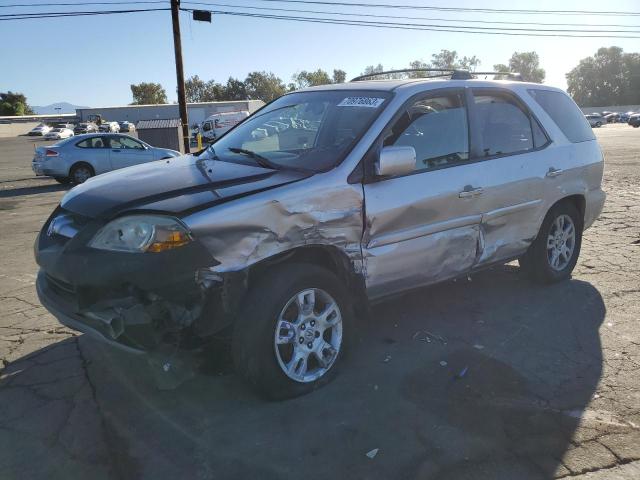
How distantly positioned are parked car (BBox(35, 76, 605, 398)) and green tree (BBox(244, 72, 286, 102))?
112 meters

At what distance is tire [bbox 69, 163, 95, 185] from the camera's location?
15.1 m

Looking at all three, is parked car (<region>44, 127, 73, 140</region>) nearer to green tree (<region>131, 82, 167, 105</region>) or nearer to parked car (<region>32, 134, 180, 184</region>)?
parked car (<region>32, 134, 180, 184</region>)

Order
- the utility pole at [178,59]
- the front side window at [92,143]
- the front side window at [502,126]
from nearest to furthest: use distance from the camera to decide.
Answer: the front side window at [502,126] < the front side window at [92,143] < the utility pole at [178,59]

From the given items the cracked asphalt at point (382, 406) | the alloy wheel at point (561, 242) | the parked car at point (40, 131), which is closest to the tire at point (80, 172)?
the cracked asphalt at point (382, 406)

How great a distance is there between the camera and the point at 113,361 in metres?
3.83

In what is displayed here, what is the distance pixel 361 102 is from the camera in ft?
13.0

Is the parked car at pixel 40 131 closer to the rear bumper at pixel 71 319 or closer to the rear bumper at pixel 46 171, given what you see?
the rear bumper at pixel 46 171

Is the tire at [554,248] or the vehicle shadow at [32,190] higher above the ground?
the tire at [554,248]

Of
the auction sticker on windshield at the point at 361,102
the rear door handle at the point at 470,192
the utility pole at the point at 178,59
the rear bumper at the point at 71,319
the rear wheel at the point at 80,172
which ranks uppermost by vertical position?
the utility pole at the point at 178,59

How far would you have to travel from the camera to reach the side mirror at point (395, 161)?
3455 millimetres

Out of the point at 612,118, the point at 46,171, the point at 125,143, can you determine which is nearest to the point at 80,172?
the point at 46,171

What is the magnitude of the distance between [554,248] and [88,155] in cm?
1353

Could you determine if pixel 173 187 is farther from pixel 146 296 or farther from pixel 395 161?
pixel 395 161

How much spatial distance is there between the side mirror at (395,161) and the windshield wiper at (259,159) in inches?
26.0
